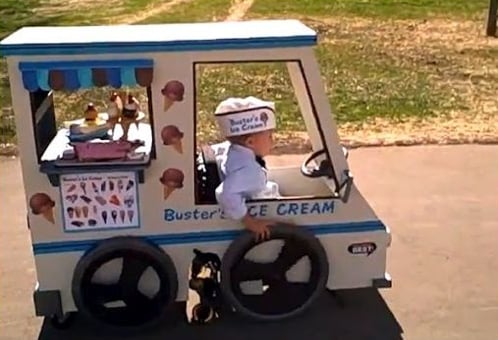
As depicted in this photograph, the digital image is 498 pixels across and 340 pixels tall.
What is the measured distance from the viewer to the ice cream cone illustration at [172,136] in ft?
13.0

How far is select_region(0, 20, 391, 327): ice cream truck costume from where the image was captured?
152 inches

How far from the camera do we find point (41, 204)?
401cm

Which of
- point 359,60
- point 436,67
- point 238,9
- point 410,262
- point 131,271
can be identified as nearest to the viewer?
point 131,271

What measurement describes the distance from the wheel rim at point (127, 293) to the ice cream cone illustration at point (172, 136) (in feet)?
1.70

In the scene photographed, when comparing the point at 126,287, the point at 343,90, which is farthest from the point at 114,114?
the point at 343,90

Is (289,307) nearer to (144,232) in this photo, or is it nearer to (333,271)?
(333,271)

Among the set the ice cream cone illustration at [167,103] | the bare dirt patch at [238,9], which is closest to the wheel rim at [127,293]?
the ice cream cone illustration at [167,103]

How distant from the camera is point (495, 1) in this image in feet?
38.4

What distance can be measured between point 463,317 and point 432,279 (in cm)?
43

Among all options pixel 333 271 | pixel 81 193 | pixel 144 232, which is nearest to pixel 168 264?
pixel 144 232

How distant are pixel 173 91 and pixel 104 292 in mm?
1011

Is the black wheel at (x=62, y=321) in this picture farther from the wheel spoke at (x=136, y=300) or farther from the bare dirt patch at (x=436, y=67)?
the bare dirt patch at (x=436, y=67)

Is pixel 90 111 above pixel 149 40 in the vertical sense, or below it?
below

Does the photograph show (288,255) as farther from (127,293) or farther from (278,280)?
(127,293)
